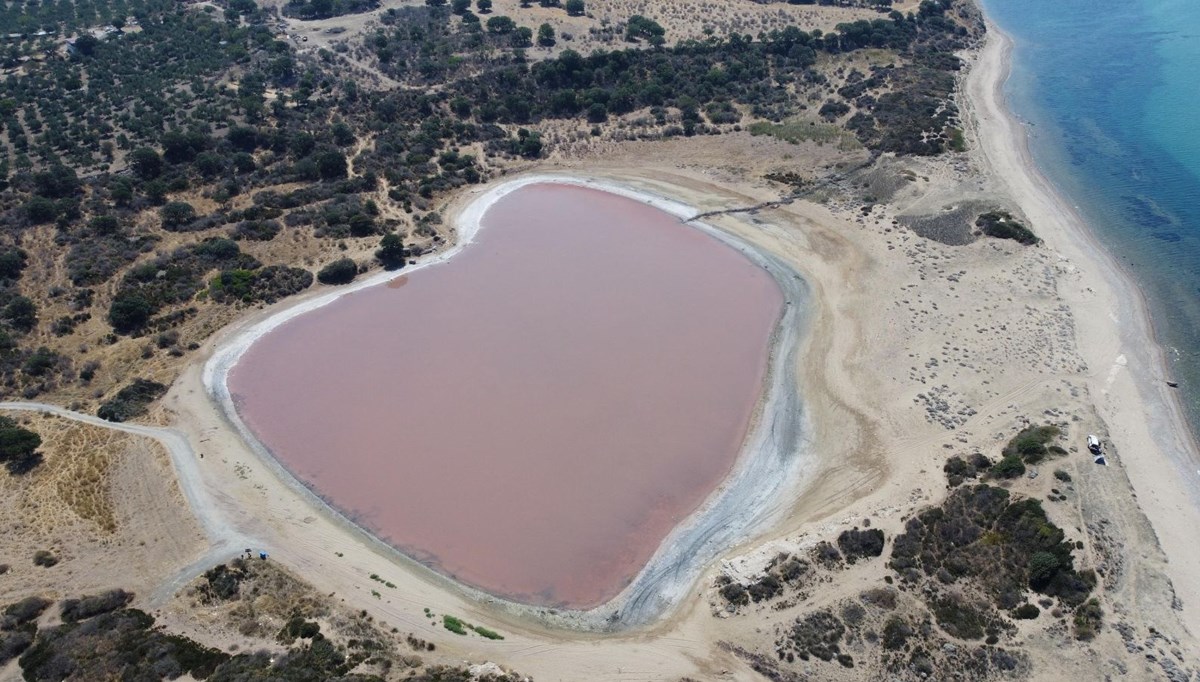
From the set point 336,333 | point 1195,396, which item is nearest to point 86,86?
point 336,333

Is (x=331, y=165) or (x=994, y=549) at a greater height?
(x=331, y=165)

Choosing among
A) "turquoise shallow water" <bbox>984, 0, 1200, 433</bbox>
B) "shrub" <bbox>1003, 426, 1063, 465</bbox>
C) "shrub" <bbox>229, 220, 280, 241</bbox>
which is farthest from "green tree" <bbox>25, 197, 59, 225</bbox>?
"turquoise shallow water" <bbox>984, 0, 1200, 433</bbox>

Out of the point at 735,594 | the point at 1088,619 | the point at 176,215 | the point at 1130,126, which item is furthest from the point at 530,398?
the point at 1130,126

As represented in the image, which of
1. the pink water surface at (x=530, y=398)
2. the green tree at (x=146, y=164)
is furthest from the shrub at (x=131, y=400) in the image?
the green tree at (x=146, y=164)

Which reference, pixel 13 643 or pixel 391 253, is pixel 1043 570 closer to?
pixel 13 643

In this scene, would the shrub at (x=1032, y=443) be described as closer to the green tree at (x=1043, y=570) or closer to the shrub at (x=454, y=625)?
the green tree at (x=1043, y=570)

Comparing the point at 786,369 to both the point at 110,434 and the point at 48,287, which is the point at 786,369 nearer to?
the point at 110,434

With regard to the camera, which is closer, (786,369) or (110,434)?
(110,434)
